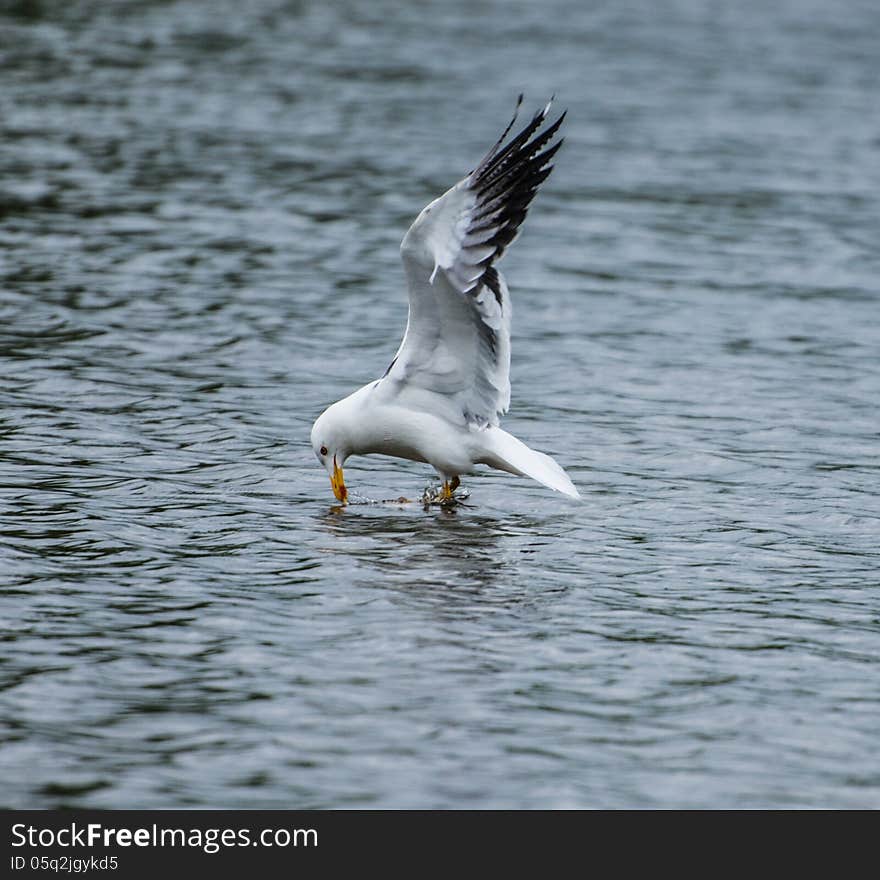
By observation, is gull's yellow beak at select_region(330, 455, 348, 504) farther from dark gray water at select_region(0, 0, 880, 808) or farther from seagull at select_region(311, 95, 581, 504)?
dark gray water at select_region(0, 0, 880, 808)

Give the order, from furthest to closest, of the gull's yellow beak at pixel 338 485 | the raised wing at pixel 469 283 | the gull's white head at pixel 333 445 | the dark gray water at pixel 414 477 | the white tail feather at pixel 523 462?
the gull's yellow beak at pixel 338 485, the gull's white head at pixel 333 445, the white tail feather at pixel 523 462, the raised wing at pixel 469 283, the dark gray water at pixel 414 477

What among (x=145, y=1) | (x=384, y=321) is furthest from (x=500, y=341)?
(x=145, y=1)

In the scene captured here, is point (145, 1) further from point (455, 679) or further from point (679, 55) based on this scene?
point (455, 679)

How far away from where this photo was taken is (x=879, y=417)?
43.6ft

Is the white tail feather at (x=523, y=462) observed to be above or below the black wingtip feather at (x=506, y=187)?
below

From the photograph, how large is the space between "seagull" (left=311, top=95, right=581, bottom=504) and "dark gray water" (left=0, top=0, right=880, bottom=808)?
1.30ft

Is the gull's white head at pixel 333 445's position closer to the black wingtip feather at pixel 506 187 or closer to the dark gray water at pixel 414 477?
the dark gray water at pixel 414 477

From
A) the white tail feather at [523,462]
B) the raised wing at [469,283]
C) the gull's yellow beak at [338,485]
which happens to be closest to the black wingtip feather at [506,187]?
the raised wing at [469,283]

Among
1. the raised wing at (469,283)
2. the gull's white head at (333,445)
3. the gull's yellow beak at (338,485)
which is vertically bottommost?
the gull's yellow beak at (338,485)

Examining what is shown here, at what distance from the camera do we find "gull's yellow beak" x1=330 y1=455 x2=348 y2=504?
1119cm

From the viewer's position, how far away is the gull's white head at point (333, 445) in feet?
36.2

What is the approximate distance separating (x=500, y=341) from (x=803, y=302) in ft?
22.8

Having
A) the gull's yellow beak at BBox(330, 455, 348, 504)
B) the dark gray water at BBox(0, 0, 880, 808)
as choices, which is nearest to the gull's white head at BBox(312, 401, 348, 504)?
the gull's yellow beak at BBox(330, 455, 348, 504)

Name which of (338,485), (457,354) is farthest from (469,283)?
(338,485)
